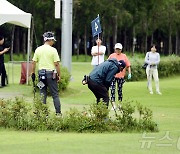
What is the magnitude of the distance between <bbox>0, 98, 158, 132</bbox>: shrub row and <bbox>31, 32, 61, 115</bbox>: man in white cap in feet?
4.53

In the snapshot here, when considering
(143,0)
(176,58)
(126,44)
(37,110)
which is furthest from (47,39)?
(126,44)

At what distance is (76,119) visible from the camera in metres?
13.1

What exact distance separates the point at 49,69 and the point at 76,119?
7.05ft

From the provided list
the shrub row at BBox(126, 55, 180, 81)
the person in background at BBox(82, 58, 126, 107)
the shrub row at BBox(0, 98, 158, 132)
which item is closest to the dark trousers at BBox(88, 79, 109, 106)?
the person in background at BBox(82, 58, 126, 107)

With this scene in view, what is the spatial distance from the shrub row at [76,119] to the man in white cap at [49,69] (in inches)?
54.4

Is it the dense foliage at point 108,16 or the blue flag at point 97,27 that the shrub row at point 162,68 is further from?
the dense foliage at point 108,16

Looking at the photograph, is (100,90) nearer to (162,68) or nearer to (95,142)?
(95,142)

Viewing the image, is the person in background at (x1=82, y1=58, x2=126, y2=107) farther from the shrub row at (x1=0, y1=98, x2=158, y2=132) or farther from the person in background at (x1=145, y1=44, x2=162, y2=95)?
the person in background at (x1=145, y1=44, x2=162, y2=95)

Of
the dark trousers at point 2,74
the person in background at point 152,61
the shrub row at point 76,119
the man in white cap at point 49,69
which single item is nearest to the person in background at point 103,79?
the man in white cap at point 49,69

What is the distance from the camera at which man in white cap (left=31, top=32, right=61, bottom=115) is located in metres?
14.8

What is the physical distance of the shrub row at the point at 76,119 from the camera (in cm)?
1303

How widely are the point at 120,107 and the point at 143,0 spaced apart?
1897 inches

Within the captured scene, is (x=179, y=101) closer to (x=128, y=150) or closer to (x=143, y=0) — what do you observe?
(x=128, y=150)

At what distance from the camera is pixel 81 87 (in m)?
25.6
